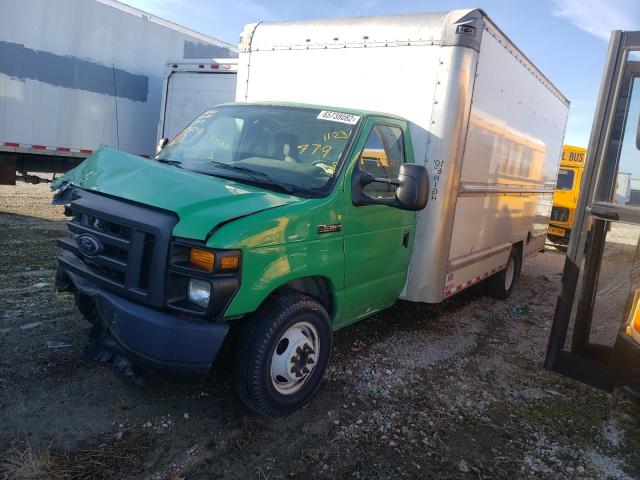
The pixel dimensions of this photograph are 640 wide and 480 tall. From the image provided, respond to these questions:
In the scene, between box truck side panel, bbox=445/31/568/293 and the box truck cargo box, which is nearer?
the box truck cargo box

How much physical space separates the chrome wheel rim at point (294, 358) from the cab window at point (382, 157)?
1.18 m

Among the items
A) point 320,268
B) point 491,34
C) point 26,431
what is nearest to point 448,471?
point 320,268

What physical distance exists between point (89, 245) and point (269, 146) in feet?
5.11

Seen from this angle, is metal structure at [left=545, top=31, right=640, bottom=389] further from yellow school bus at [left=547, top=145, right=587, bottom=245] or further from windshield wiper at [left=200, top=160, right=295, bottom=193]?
yellow school bus at [left=547, top=145, right=587, bottom=245]

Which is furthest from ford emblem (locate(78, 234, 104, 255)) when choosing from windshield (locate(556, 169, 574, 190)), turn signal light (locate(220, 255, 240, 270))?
windshield (locate(556, 169, 574, 190))

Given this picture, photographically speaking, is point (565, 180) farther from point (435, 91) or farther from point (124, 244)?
point (124, 244)

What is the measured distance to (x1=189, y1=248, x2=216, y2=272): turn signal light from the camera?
2.88 metres

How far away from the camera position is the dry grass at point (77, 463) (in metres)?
2.72

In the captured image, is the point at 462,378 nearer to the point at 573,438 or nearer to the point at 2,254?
the point at 573,438

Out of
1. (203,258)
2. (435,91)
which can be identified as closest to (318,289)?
(203,258)

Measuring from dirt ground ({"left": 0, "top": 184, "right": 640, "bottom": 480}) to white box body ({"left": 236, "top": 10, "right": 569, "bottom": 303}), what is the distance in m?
0.86

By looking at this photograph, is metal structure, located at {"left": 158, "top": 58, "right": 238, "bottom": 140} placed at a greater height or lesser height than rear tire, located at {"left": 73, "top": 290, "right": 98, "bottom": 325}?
greater

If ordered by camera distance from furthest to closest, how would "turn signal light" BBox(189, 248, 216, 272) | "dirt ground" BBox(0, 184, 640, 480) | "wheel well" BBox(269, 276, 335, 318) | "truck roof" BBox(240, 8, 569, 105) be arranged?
"truck roof" BBox(240, 8, 569, 105)
"wheel well" BBox(269, 276, 335, 318)
"dirt ground" BBox(0, 184, 640, 480)
"turn signal light" BBox(189, 248, 216, 272)

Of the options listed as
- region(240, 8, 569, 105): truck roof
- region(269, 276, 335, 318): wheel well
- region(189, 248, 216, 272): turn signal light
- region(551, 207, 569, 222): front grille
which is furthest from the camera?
region(551, 207, 569, 222): front grille
